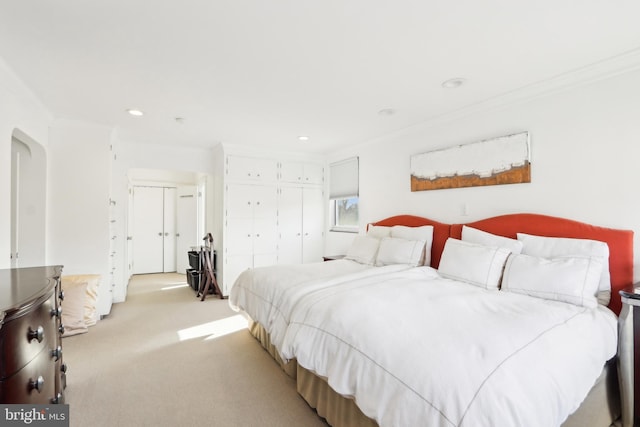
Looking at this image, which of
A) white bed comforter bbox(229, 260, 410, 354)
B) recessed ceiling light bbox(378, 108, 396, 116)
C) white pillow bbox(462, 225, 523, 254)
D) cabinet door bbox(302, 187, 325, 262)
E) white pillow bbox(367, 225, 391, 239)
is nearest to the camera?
white bed comforter bbox(229, 260, 410, 354)

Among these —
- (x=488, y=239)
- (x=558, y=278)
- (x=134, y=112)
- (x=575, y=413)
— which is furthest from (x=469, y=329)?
(x=134, y=112)

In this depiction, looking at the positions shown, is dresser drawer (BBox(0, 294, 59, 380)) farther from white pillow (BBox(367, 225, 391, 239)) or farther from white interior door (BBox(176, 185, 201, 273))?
white interior door (BBox(176, 185, 201, 273))

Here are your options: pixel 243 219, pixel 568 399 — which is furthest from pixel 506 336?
pixel 243 219

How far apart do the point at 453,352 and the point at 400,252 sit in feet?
6.86

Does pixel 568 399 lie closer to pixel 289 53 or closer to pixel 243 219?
pixel 289 53

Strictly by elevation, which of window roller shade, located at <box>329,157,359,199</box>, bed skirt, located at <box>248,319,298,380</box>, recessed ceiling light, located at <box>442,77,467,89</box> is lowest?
bed skirt, located at <box>248,319,298,380</box>

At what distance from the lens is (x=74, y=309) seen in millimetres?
3352

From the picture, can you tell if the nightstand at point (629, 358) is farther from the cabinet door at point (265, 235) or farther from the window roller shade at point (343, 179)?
the cabinet door at point (265, 235)

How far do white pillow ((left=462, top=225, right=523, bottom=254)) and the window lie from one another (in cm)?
215

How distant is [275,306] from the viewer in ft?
8.16

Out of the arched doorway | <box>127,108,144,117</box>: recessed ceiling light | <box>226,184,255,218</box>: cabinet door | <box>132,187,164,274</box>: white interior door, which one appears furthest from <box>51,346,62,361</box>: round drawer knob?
<box>132,187,164,274</box>: white interior door

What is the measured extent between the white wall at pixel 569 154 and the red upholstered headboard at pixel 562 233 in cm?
8

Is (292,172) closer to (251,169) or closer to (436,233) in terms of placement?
(251,169)

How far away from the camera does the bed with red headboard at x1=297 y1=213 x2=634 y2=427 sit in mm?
1707
